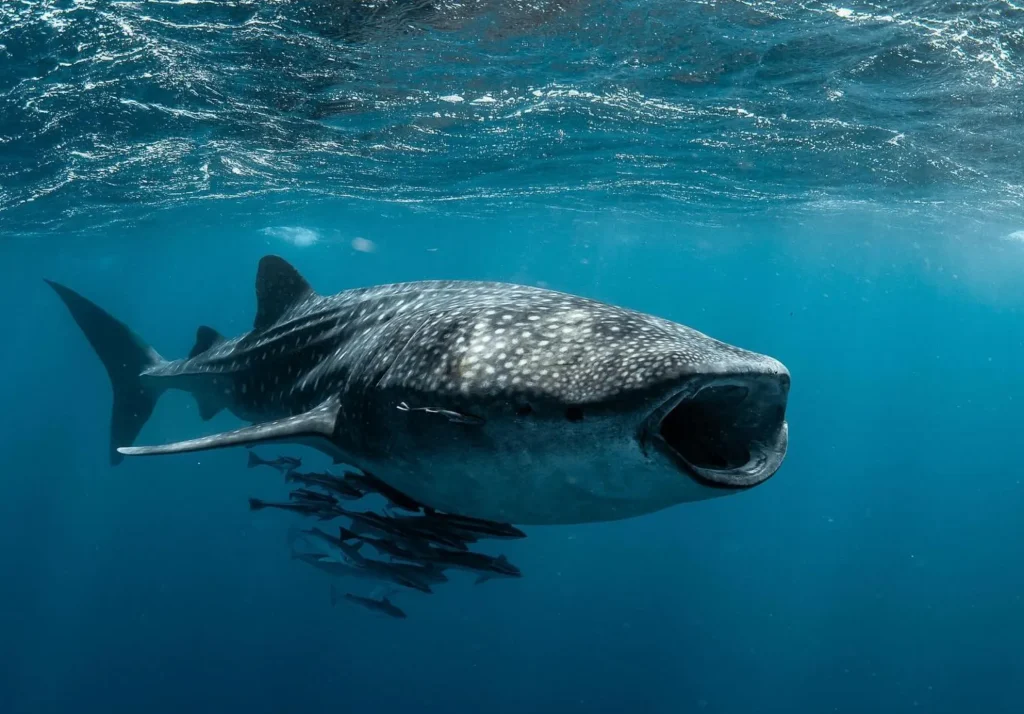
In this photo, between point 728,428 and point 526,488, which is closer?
point 728,428

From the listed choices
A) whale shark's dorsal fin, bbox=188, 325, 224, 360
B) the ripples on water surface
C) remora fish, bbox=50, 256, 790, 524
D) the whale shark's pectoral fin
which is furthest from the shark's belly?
the ripples on water surface

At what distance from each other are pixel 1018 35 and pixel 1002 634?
83.4ft

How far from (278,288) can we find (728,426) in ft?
17.4

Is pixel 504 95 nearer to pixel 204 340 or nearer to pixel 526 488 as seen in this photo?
pixel 204 340

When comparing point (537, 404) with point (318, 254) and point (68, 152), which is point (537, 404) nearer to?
point (68, 152)

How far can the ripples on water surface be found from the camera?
31.2 ft

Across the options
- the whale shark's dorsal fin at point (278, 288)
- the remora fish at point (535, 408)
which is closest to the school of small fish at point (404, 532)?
the remora fish at point (535, 408)

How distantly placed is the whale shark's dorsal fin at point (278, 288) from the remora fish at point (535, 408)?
175cm

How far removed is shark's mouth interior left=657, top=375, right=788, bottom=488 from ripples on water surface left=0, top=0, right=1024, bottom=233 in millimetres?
7810

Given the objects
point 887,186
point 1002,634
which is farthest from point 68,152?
point 1002,634

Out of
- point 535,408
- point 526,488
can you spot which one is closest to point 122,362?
point 526,488

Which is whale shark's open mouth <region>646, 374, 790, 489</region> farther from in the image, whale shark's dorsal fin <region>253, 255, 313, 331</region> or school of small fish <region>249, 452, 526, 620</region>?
whale shark's dorsal fin <region>253, 255, 313, 331</region>

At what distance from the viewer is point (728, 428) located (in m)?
3.22

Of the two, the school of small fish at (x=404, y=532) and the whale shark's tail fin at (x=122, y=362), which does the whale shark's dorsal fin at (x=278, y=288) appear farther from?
the whale shark's tail fin at (x=122, y=362)
